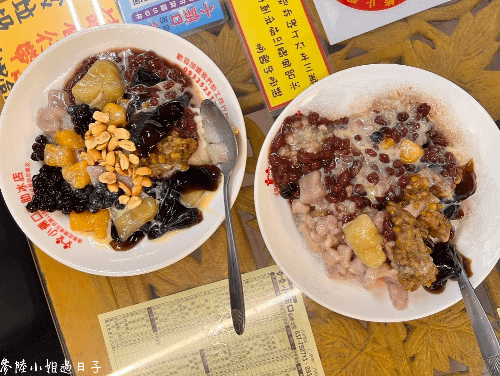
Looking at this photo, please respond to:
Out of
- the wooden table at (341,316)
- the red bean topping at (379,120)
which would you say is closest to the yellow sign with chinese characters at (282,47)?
the wooden table at (341,316)

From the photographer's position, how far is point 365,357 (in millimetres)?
2084

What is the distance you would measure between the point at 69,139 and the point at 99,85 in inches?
12.9

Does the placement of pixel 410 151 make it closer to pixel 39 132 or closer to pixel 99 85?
pixel 99 85

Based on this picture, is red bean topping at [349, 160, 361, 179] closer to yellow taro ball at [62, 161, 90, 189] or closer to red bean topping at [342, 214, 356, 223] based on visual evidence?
red bean topping at [342, 214, 356, 223]

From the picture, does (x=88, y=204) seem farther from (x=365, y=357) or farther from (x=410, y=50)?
(x=410, y=50)

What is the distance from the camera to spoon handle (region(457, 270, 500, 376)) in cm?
147

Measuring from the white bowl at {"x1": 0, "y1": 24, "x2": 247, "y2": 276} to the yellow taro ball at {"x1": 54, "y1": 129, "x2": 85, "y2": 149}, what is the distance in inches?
7.4

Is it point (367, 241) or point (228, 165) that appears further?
point (228, 165)

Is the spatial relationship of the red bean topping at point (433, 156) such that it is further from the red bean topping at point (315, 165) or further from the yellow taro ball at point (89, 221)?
the yellow taro ball at point (89, 221)

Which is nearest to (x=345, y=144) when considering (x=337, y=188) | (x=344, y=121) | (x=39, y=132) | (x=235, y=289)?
(x=344, y=121)

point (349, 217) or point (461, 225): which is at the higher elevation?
point (349, 217)

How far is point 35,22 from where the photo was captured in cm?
212

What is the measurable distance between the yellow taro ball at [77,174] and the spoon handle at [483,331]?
6.38ft

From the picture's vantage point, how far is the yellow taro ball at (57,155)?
6.10 feet
